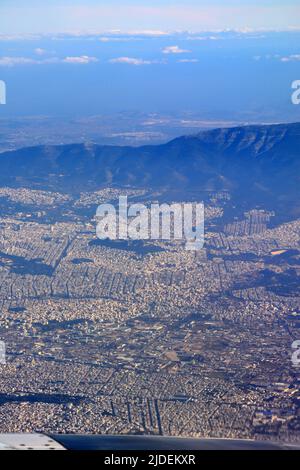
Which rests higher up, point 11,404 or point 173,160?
point 173,160

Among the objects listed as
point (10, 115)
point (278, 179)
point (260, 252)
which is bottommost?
point (260, 252)

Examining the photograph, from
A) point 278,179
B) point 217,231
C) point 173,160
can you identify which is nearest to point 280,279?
point 217,231

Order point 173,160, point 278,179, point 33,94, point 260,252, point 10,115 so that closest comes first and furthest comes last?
point 260,252 → point 278,179 → point 173,160 → point 10,115 → point 33,94

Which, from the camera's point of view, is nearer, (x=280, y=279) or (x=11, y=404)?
(x=11, y=404)

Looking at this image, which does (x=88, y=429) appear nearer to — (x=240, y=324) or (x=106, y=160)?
(x=240, y=324)

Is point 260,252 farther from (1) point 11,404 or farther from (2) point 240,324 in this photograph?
(1) point 11,404

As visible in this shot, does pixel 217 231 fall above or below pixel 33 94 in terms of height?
below

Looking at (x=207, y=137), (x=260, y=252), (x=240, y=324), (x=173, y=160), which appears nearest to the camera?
(x=240, y=324)

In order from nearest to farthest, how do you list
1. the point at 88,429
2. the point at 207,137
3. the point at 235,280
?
the point at 88,429
the point at 235,280
the point at 207,137

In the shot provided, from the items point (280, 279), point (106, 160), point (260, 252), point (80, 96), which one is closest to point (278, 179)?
point (106, 160)
